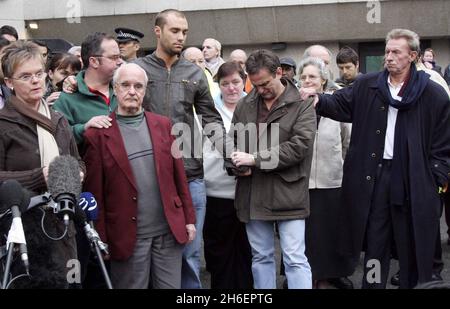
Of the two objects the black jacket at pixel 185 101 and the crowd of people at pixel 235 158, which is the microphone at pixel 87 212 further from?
the black jacket at pixel 185 101

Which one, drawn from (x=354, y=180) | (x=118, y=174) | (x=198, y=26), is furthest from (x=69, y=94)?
(x=198, y=26)

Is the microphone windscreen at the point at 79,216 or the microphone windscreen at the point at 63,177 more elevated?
the microphone windscreen at the point at 63,177

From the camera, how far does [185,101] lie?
19.8 ft

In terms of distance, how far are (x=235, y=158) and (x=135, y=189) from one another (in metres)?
0.82

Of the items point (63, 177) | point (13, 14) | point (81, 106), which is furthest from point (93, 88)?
point (13, 14)

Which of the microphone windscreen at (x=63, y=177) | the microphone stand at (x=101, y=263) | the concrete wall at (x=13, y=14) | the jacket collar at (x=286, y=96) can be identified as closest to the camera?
the microphone stand at (x=101, y=263)

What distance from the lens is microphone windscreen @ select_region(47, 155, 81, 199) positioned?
14.3ft

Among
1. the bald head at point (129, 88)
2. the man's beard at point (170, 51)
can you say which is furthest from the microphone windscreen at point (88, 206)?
the man's beard at point (170, 51)

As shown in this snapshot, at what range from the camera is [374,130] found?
616cm

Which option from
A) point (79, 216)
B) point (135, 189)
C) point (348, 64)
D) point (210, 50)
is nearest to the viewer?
point (79, 216)

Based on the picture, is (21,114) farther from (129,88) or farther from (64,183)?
(129,88)

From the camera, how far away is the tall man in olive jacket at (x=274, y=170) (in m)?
5.79

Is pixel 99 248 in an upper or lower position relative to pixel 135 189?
lower

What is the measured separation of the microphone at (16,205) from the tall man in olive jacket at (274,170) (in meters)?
→ 1.85
